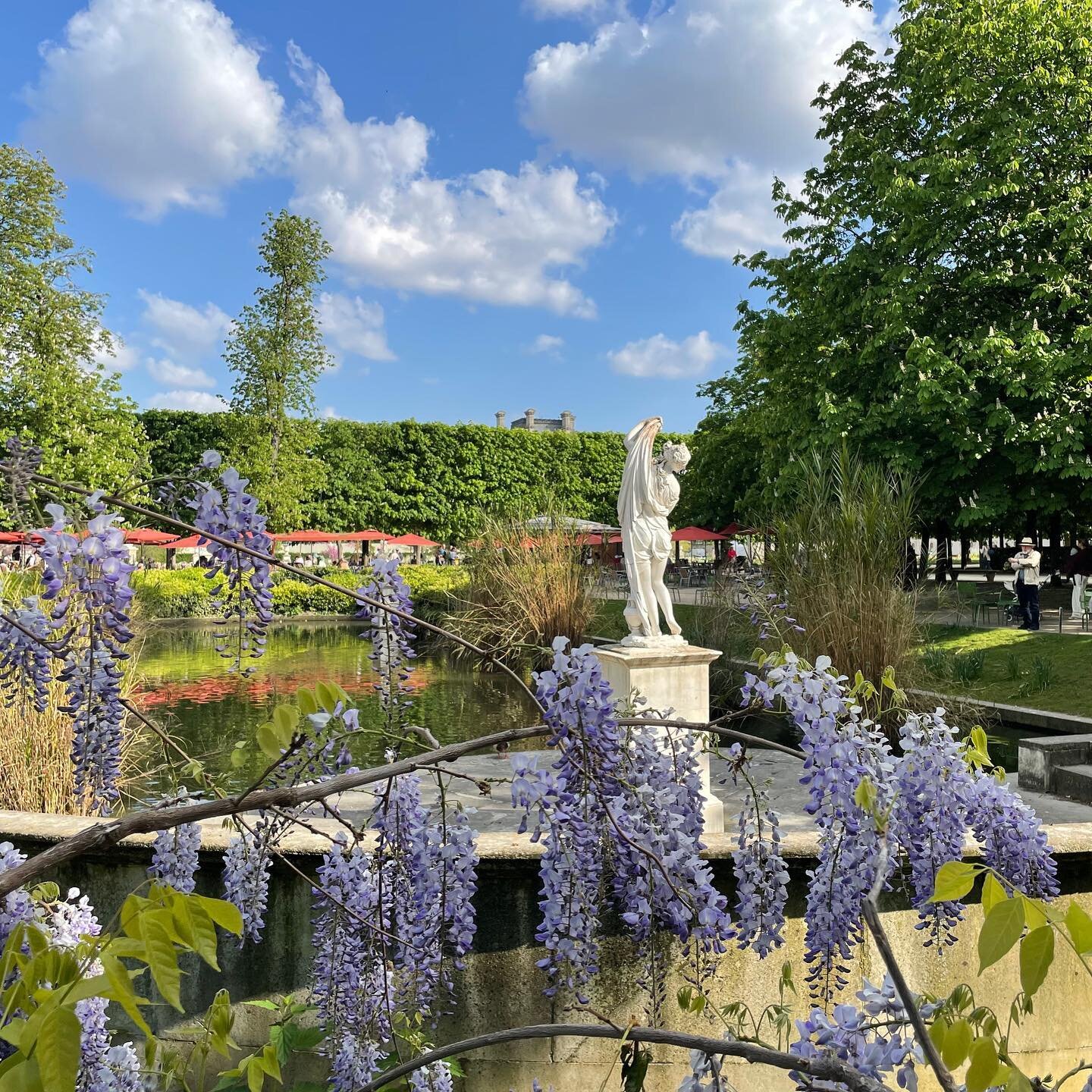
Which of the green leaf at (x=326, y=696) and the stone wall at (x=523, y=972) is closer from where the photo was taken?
the green leaf at (x=326, y=696)

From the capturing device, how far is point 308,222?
27.0 meters


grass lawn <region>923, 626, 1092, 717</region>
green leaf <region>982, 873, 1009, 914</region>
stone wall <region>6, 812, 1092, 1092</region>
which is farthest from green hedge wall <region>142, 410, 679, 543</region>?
green leaf <region>982, 873, 1009, 914</region>

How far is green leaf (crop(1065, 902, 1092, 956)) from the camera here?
0.82 meters

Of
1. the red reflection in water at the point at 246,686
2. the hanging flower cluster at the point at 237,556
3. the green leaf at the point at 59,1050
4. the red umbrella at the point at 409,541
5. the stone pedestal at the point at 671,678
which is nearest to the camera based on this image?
the green leaf at the point at 59,1050

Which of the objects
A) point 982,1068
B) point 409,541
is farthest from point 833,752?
point 409,541

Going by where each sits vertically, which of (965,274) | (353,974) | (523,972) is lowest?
(523,972)

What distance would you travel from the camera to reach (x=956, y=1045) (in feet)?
2.73

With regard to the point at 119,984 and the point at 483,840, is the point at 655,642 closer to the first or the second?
the point at 483,840

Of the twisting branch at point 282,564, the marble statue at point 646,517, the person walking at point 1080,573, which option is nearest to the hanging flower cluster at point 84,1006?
the twisting branch at point 282,564

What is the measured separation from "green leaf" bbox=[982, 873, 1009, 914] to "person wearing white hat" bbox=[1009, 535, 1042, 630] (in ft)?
45.2

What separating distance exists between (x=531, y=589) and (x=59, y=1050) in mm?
11413

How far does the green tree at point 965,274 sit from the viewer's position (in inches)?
523

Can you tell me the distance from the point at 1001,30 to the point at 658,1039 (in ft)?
54.7

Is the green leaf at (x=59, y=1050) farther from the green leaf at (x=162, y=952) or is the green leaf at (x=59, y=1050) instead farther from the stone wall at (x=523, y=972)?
the stone wall at (x=523, y=972)
